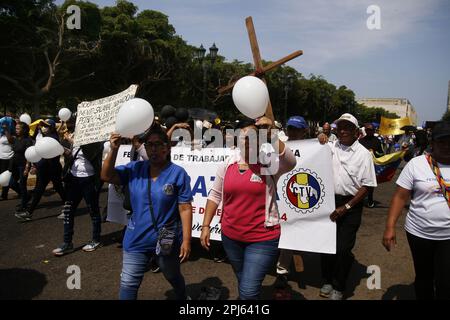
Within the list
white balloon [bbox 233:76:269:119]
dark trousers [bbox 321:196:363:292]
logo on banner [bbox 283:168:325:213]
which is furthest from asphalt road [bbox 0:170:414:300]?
white balloon [bbox 233:76:269:119]

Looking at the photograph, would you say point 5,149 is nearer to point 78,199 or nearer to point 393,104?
point 78,199

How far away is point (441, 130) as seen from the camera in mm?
2795

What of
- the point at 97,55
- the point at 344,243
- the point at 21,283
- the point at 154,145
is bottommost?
the point at 21,283

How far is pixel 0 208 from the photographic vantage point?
730 centimetres

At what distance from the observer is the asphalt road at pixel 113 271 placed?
3768 millimetres

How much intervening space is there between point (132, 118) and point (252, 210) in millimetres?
1158

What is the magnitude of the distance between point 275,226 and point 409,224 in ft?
3.81

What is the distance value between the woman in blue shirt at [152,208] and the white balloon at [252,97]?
2.19 ft

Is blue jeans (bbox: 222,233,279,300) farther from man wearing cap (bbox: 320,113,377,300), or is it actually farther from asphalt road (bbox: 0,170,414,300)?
man wearing cap (bbox: 320,113,377,300)

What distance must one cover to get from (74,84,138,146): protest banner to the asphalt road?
1.55 metres

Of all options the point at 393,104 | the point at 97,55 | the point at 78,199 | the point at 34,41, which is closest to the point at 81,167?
the point at 78,199

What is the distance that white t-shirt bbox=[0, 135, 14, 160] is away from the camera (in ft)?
26.5
